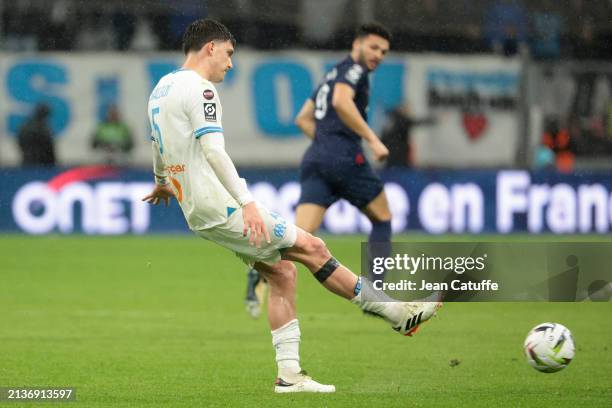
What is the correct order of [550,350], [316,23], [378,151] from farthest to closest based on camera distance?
[316,23]
[378,151]
[550,350]

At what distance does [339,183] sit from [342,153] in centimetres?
25

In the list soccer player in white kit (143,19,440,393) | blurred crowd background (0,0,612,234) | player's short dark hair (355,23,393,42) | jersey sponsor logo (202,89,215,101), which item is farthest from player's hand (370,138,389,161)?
blurred crowd background (0,0,612,234)

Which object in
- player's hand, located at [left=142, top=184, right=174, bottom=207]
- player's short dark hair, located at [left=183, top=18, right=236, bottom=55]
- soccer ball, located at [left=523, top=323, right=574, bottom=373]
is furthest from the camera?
player's hand, located at [left=142, top=184, right=174, bottom=207]

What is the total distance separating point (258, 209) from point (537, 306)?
583 centimetres

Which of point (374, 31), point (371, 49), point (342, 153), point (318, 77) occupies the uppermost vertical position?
point (318, 77)

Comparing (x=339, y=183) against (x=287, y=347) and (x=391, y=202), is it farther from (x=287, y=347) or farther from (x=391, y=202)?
(x=391, y=202)

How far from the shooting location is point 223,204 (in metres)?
7.26

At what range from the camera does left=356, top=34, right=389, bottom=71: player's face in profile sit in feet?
35.5

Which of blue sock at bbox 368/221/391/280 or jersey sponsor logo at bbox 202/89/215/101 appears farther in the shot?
blue sock at bbox 368/221/391/280

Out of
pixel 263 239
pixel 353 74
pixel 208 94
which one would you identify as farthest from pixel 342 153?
pixel 208 94

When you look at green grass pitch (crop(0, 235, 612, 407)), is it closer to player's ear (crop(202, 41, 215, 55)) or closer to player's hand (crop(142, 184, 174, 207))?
player's hand (crop(142, 184, 174, 207))

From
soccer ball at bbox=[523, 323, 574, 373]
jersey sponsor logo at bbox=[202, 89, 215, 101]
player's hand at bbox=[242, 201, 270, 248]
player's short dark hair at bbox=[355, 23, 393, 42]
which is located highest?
player's short dark hair at bbox=[355, 23, 393, 42]

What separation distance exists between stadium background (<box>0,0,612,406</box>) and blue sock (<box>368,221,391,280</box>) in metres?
0.62

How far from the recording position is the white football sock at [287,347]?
24.4 ft
